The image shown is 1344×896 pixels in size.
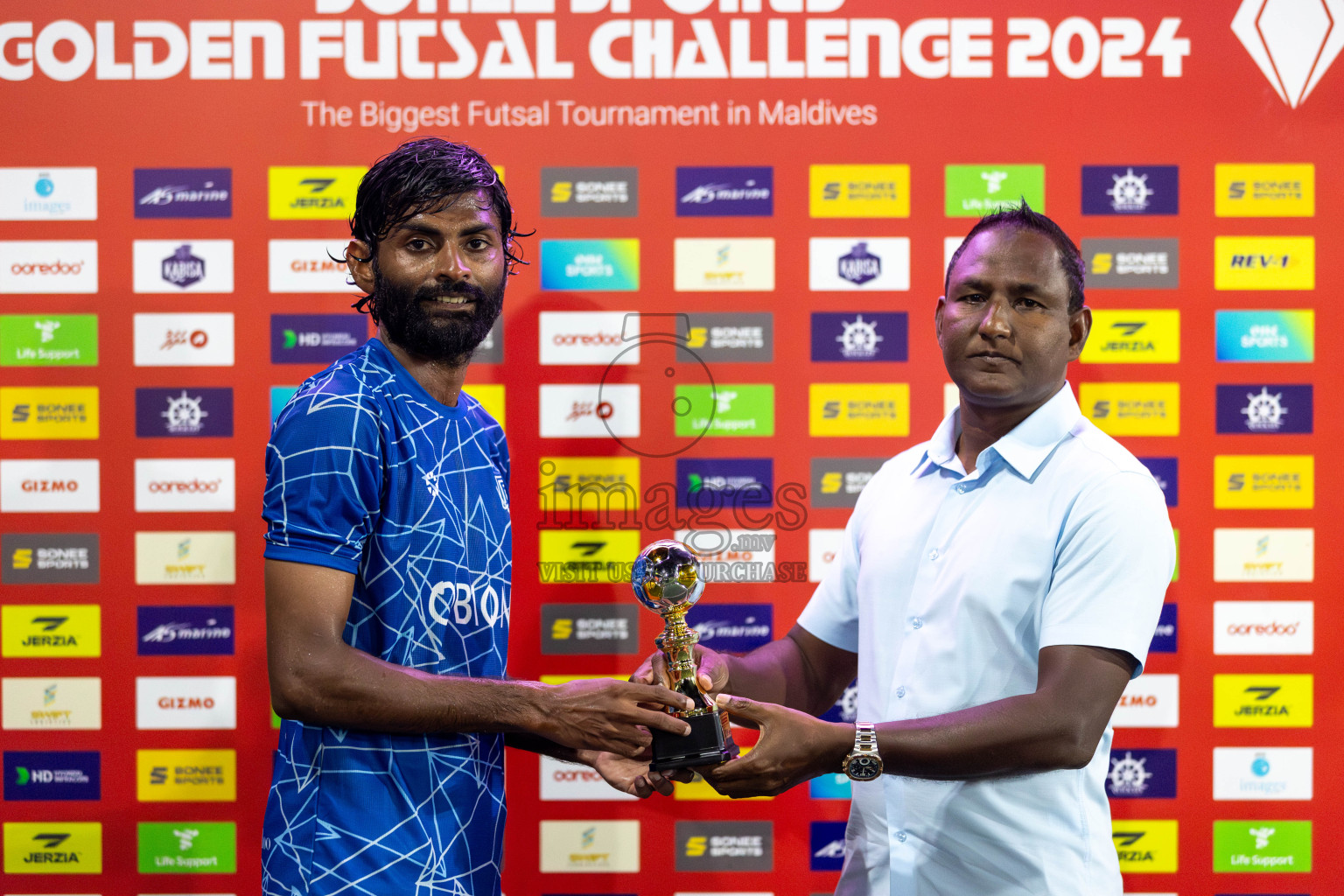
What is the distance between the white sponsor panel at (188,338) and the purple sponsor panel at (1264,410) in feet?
9.58

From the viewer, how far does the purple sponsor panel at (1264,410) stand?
8.75 ft

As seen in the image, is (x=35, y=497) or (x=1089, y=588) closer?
(x=1089, y=588)

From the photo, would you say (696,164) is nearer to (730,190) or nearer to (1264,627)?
(730,190)

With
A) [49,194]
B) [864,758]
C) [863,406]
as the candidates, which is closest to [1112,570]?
[864,758]

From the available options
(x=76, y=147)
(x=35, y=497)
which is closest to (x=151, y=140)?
(x=76, y=147)

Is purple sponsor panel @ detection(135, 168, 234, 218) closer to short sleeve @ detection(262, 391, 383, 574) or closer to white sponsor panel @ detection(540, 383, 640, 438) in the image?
white sponsor panel @ detection(540, 383, 640, 438)

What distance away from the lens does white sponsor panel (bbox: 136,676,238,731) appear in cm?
270

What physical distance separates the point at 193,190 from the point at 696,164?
1471 millimetres

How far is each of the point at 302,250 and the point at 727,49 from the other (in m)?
1.37

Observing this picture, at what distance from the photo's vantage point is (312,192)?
2.65 meters

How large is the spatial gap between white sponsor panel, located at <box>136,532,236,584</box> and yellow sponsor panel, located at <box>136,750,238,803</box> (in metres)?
0.52

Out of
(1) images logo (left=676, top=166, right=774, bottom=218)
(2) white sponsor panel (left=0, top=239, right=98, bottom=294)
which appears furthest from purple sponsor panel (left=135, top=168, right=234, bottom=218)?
(1) images logo (left=676, top=166, right=774, bottom=218)

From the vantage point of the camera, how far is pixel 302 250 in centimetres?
266

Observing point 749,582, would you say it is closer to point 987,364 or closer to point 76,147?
point 987,364
